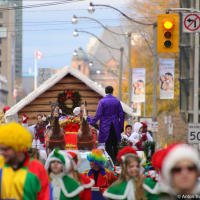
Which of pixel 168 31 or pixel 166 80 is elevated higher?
pixel 168 31

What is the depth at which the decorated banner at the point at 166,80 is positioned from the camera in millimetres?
25312

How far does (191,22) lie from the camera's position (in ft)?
61.7

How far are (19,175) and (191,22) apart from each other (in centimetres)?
1317

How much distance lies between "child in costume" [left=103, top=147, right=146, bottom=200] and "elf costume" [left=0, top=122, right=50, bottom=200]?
1.19 metres

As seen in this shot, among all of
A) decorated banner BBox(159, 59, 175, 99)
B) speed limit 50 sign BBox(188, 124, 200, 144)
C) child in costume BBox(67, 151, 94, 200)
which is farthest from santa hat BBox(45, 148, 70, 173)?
decorated banner BBox(159, 59, 175, 99)

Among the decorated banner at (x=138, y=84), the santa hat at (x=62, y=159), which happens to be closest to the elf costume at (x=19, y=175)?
the santa hat at (x=62, y=159)

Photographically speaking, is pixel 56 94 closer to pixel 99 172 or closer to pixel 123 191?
pixel 99 172

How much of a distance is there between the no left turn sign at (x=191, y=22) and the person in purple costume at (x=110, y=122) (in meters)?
5.08

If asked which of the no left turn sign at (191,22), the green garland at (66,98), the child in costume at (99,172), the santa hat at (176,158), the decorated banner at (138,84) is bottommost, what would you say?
the child in costume at (99,172)

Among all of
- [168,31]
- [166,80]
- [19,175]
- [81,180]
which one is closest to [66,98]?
[168,31]

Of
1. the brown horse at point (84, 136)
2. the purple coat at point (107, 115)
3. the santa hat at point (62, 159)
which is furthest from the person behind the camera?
the purple coat at point (107, 115)

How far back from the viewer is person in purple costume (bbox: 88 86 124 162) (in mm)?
14422

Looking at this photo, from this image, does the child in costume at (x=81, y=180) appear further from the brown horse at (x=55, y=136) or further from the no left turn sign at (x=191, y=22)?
the no left turn sign at (x=191, y=22)

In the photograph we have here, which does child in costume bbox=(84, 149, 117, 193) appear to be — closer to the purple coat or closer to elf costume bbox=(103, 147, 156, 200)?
elf costume bbox=(103, 147, 156, 200)
